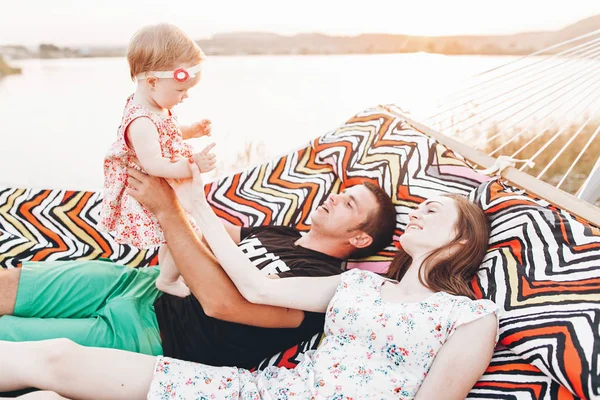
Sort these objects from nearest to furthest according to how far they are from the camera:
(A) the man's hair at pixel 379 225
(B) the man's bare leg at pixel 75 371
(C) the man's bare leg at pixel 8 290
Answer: (B) the man's bare leg at pixel 75 371
(C) the man's bare leg at pixel 8 290
(A) the man's hair at pixel 379 225

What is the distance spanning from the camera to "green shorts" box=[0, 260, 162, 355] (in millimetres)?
1446

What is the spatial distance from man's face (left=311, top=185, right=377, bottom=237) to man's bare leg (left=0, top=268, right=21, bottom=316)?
2.91ft

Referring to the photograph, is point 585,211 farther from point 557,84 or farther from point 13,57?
point 13,57

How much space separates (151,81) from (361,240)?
76 cm

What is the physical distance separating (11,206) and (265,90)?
2294 mm

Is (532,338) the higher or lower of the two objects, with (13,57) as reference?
lower

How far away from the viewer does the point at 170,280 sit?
61.6 inches

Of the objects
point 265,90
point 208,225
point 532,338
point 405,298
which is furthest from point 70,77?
point 532,338

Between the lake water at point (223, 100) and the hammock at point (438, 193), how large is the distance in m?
1.54

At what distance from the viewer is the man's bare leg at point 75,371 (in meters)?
1.20

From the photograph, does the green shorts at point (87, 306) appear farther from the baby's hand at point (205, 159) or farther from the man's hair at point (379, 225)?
the man's hair at point (379, 225)

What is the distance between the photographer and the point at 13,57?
12.1 ft

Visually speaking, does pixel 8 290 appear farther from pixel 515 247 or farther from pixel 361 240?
pixel 515 247

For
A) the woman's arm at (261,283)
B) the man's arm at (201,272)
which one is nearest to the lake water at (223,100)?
the man's arm at (201,272)
